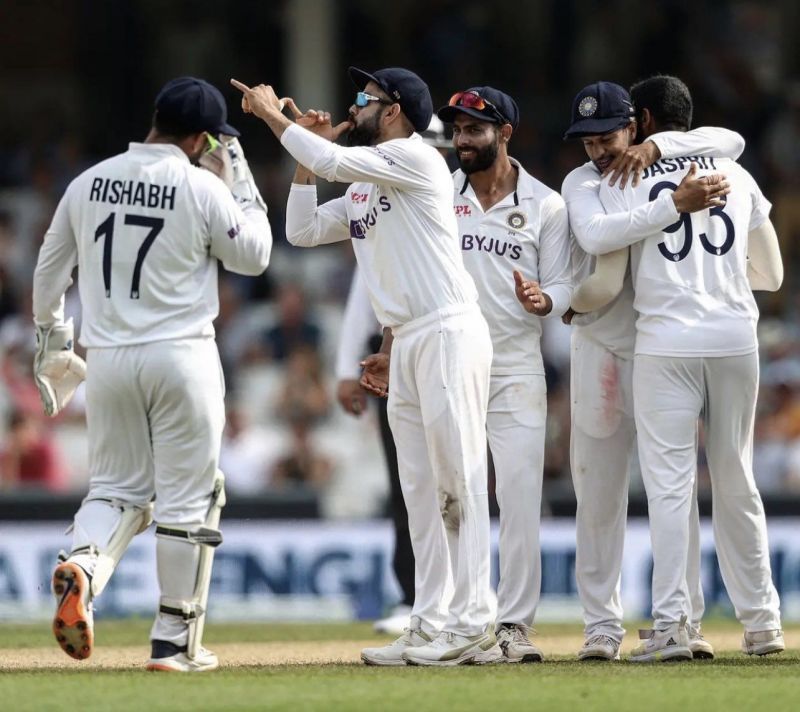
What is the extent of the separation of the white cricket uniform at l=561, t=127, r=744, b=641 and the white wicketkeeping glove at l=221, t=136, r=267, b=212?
1.42m

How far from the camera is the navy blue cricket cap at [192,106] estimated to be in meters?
6.85

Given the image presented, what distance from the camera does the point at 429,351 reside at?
710 cm

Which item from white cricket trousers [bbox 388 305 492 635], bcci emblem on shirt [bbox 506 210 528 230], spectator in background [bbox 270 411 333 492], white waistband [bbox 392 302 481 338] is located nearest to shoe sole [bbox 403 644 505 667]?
white cricket trousers [bbox 388 305 492 635]

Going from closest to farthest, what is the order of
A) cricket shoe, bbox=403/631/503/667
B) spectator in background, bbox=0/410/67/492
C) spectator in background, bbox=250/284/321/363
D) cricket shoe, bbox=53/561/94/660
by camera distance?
cricket shoe, bbox=53/561/94/660 < cricket shoe, bbox=403/631/503/667 < spectator in background, bbox=0/410/67/492 < spectator in background, bbox=250/284/321/363

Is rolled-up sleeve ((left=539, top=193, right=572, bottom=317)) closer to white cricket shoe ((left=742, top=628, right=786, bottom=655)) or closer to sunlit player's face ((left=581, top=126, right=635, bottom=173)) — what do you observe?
sunlit player's face ((left=581, top=126, right=635, bottom=173))

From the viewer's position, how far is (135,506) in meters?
6.93

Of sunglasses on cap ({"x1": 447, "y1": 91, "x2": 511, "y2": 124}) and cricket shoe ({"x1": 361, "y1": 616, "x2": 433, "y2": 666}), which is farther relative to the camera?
sunglasses on cap ({"x1": 447, "y1": 91, "x2": 511, "y2": 124})

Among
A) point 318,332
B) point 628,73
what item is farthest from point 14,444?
point 628,73

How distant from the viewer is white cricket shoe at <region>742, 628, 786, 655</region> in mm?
7516

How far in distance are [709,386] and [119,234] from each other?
2555mm

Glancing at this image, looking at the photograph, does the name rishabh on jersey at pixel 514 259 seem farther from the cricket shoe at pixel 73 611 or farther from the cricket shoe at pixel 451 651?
the cricket shoe at pixel 73 611

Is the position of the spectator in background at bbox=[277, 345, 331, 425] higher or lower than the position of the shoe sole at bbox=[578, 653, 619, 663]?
higher

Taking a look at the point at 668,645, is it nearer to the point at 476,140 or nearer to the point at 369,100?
the point at 476,140

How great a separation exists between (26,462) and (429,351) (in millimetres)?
6981
